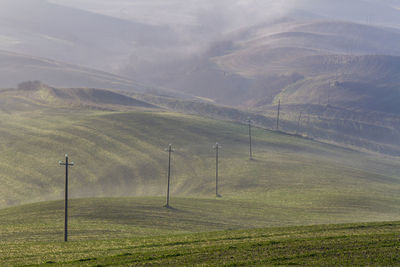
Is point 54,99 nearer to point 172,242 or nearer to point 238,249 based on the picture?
point 172,242

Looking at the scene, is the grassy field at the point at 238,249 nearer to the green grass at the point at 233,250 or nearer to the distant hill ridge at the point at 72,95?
the green grass at the point at 233,250

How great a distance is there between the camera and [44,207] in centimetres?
5212

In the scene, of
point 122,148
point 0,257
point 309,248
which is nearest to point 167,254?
point 309,248

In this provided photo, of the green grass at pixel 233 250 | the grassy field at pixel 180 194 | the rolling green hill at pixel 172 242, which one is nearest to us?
the green grass at pixel 233 250

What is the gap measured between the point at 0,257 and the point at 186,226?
2132 centimetres

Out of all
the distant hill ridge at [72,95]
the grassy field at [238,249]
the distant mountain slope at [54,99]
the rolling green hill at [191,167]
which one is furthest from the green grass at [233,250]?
the distant hill ridge at [72,95]

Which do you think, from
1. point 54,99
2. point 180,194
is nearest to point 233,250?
point 180,194

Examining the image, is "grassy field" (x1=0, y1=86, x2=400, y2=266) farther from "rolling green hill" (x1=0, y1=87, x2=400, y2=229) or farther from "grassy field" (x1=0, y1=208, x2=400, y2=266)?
"rolling green hill" (x1=0, y1=87, x2=400, y2=229)

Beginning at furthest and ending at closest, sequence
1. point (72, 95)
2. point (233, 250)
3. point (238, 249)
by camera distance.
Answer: point (72, 95)
point (238, 249)
point (233, 250)

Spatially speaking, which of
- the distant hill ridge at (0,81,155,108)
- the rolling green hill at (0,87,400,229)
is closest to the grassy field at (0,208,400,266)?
the rolling green hill at (0,87,400,229)

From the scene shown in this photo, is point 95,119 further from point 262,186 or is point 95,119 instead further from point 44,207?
point 44,207

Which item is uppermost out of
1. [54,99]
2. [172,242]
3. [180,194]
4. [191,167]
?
[54,99]

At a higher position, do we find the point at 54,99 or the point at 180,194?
the point at 54,99

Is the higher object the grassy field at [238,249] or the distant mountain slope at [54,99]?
the distant mountain slope at [54,99]
